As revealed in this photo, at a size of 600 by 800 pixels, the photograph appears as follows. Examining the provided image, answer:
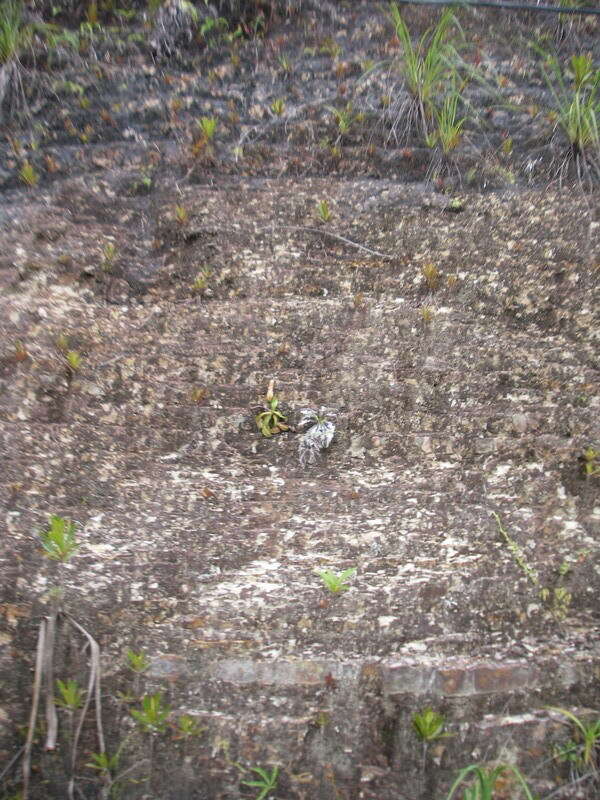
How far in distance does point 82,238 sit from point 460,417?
7.26ft

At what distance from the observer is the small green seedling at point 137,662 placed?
220 cm

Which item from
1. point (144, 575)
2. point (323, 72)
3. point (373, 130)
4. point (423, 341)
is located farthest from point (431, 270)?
point (144, 575)

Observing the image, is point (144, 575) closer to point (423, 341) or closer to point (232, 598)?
point (232, 598)

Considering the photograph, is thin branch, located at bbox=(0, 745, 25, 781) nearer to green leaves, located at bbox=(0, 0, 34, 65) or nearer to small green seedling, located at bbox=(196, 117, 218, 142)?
small green seedling, located at bbox=(196, 117, 218, 142)

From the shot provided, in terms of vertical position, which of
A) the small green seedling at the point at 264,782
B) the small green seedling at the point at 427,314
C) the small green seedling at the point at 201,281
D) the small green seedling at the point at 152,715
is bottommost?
the small green seedling at the point at 264,782

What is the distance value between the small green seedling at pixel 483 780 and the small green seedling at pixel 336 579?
28.3 inches

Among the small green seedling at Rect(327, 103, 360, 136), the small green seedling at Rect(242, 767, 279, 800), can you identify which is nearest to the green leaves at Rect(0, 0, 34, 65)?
the small green seedling at Rect(327, 103, 360, 136)

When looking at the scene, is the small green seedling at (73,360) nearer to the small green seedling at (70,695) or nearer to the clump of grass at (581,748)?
the small green seedling at (70,695)

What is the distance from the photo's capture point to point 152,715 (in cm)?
212

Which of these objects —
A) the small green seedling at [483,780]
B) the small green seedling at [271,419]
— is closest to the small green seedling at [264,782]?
the small green seedling at [483,780]

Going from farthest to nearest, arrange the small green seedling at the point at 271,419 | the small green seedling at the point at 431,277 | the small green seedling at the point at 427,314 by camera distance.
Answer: the small green seedling at the point at 431,277
the small green seedling at the point at 427,314
the small green seedling at the point at 271,419

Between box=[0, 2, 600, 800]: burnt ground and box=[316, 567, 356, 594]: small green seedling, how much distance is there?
0.04 metres

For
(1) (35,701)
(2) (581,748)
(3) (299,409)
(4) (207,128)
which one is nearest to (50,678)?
(1) (35,701)

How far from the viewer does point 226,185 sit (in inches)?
139
